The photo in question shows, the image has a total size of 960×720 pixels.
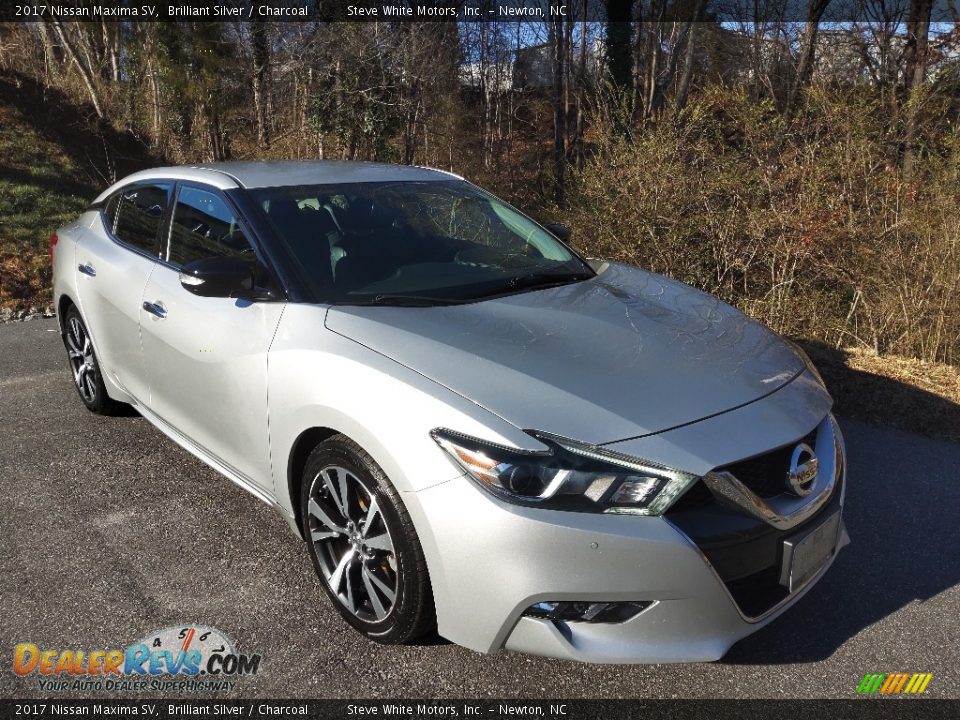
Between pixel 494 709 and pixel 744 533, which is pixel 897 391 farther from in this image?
pixel 494 709

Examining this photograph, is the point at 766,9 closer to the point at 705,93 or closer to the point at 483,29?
the point at 483,29

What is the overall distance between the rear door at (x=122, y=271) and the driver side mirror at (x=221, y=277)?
3.12ft

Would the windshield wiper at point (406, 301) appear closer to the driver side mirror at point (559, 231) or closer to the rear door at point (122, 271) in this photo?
the driver side mirror at point (559, 231)

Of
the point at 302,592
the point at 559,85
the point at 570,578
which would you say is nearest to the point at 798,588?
the point at 570,578

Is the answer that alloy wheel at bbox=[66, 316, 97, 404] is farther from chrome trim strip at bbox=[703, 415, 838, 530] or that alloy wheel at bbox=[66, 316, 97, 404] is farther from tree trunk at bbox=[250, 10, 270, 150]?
tree trunk at bbox=[250, 10, 270, 150]

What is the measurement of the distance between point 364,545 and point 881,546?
7.38 ft

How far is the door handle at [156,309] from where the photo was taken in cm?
373

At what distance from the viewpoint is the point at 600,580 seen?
89.4 inches

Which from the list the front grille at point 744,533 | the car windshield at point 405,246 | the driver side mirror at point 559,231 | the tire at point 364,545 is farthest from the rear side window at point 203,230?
the front grille at point 744,533

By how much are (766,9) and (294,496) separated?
1994 cm

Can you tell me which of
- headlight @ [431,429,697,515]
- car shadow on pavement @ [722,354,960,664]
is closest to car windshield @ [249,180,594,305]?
headlight @ [431,429,697,515]

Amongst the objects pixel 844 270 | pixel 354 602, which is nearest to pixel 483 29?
pixel 844 270

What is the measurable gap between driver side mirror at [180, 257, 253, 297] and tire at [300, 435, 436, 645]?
2.54ft

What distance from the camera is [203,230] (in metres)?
3.76
